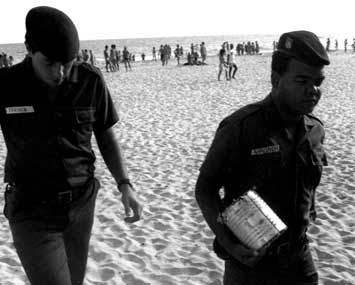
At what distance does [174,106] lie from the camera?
44.2 ft

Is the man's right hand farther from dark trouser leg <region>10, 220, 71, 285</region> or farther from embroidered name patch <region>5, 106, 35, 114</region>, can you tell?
embroidered name patch <region>5, 106, 35, 114</region>

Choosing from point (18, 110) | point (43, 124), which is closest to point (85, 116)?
point (43, 124)

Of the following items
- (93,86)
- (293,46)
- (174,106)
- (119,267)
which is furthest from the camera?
(174,106)

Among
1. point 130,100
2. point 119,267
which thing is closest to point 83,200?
point 119,267

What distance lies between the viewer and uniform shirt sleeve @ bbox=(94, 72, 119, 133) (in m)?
2.46

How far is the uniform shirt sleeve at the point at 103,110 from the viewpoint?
2.46m

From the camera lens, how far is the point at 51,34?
2.10 m

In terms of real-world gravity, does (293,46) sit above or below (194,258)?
above

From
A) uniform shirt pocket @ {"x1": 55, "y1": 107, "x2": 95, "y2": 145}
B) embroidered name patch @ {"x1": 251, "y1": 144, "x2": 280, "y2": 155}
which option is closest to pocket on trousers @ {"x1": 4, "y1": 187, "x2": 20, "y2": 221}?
uniform shirt pocket @ {"x1": 55, "y1": 107, "x2": 95, "y2": 145}

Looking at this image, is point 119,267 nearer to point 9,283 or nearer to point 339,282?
point 9,283

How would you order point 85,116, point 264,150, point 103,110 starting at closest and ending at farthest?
point 264,150, point 85,116, point 103,110

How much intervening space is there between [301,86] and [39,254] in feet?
4.57

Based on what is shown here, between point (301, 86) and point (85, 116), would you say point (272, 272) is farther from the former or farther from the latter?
point (85, 116)

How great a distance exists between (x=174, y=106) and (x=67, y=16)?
445 inches
